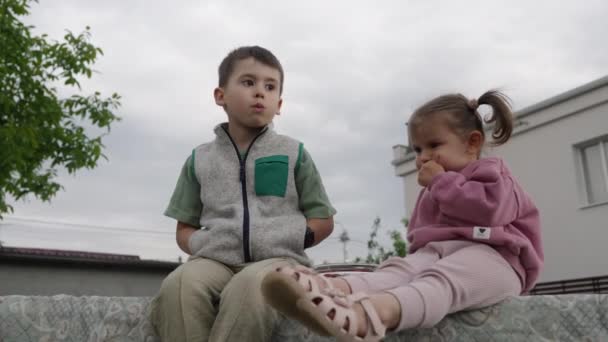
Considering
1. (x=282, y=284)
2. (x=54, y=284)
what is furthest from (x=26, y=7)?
(x=282, y=284)

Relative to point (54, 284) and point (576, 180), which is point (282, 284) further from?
point (576, 180)

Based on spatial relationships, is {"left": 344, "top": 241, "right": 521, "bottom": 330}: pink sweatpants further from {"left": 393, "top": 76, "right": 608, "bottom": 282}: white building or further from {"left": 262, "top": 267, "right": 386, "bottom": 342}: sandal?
{"left": 393, "top": 76, "right": 608, "bottom": 282}: white building

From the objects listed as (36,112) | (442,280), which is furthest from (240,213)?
(36,112)

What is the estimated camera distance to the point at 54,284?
7.49 m

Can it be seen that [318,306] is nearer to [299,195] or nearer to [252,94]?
[299,195]

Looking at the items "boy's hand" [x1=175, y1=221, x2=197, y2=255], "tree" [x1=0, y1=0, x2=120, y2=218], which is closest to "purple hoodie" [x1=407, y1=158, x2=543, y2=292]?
"boy's hand" [x1=175, y1=221, x2=197, y2=255]

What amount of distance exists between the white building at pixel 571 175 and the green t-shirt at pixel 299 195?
25.3 feet

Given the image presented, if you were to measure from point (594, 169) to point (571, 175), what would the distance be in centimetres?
34

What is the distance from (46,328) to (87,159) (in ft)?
15.2

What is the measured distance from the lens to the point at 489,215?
1.65m

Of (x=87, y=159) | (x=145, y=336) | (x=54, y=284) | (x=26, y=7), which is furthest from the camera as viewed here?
(x=54, y=284)

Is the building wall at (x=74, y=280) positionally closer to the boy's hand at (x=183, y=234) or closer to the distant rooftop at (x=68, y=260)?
the distant rooftop at (x=68, y=260)

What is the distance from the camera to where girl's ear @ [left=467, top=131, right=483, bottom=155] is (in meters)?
1.96

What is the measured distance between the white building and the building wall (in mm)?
6172
